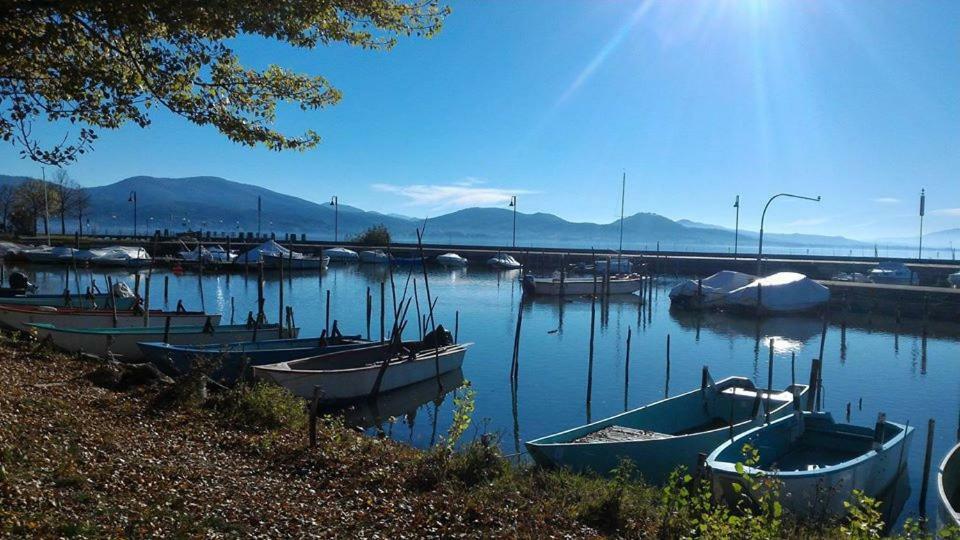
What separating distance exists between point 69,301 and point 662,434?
25996 mm

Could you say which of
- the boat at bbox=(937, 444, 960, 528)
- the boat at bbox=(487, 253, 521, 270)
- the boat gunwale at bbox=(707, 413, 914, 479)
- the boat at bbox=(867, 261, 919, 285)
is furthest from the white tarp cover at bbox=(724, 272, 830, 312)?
the boat at bbox=(487, 253, 521, 270)

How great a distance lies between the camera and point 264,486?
26.6 feet

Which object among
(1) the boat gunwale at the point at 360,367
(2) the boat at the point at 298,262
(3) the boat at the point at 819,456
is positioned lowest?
(3) the boat at the point at 819,456

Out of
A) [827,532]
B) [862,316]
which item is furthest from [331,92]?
Result: [862,316]

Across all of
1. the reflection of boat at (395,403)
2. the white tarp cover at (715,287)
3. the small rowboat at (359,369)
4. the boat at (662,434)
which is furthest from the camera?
the white tarp cover at (715,287)

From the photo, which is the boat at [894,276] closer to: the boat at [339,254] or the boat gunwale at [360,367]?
the boat gunwale at [360,367]

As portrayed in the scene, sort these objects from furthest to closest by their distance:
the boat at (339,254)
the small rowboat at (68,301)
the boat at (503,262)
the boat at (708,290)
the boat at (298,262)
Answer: the boat at (339,254) < the boat at (503,262) < the boat at (298,262) < the boat at (708,290) < the small rowboat at (68,301)

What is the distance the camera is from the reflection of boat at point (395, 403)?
19094 mm

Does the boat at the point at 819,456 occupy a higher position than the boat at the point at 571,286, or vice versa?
the boat at the point at 571,286

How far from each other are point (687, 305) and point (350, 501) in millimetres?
45380

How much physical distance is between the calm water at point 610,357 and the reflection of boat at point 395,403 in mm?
62

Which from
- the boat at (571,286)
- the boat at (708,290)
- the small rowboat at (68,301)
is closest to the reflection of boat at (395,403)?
the small rowboat at (68,301)

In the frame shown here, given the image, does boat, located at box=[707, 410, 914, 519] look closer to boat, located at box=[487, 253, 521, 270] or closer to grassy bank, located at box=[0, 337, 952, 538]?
grassy bank, located at box=[0, 337, 952, 538]

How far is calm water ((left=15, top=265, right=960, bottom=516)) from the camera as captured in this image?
1998 cm
